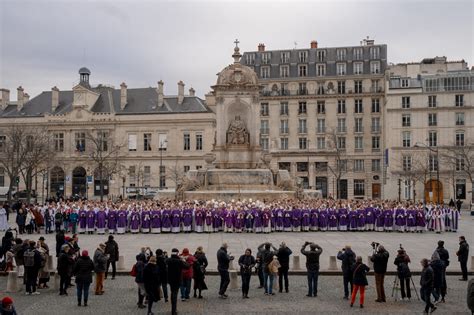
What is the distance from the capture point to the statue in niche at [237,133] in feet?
138

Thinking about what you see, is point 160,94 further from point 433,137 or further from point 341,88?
point 433,137

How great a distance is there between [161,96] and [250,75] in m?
43.8

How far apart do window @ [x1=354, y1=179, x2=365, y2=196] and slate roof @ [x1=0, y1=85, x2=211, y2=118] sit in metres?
23.4

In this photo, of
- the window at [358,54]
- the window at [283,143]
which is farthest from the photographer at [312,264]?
the window at [358,54]

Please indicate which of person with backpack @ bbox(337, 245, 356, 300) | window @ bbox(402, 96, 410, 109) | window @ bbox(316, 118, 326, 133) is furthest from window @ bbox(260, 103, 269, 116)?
person with backpack @ bbox(337, 245, 356, 300)

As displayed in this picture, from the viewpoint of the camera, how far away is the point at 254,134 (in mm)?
42031

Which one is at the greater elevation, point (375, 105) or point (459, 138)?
point (375, 105)

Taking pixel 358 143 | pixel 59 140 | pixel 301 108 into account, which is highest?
pixel 301 108

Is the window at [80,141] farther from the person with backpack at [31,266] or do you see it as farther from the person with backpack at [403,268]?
the person with backpack at [403,268]

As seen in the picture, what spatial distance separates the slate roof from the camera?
8344 centimetres

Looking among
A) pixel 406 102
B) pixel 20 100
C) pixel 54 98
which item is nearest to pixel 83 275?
pixel 406 102

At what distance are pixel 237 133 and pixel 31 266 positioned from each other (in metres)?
27.6

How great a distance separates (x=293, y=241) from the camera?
25688 millimetres

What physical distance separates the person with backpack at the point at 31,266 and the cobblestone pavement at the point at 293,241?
12.5 feet
